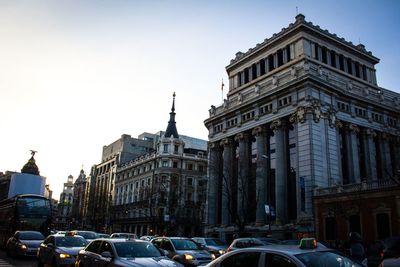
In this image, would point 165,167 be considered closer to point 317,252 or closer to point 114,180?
point 114,180

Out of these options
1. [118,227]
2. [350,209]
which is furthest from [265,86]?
[118,227]

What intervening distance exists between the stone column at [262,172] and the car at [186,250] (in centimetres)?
2461

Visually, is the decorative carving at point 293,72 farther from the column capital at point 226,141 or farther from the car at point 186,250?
the car at point 186,250

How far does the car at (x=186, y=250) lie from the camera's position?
52.8ft

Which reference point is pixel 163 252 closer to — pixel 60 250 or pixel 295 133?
pixel 60 250

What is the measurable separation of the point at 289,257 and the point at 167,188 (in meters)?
68.7

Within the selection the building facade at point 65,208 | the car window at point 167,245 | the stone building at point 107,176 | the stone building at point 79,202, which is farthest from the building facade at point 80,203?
the car window at point 167,245

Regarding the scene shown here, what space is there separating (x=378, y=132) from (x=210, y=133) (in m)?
22.2

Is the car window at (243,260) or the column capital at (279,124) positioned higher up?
the column capital at (279,124)

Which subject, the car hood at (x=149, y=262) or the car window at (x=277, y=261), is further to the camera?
the car hood at (x=149, y=262)

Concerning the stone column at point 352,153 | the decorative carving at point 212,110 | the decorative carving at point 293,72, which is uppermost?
the decorative carving at point 293,72

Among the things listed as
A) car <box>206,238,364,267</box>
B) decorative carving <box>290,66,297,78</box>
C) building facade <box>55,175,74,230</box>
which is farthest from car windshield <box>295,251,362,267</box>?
building facade <box>55,175,74,230</box>

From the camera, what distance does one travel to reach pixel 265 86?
151 ft

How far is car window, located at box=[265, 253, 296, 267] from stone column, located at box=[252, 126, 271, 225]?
35.6 metres
